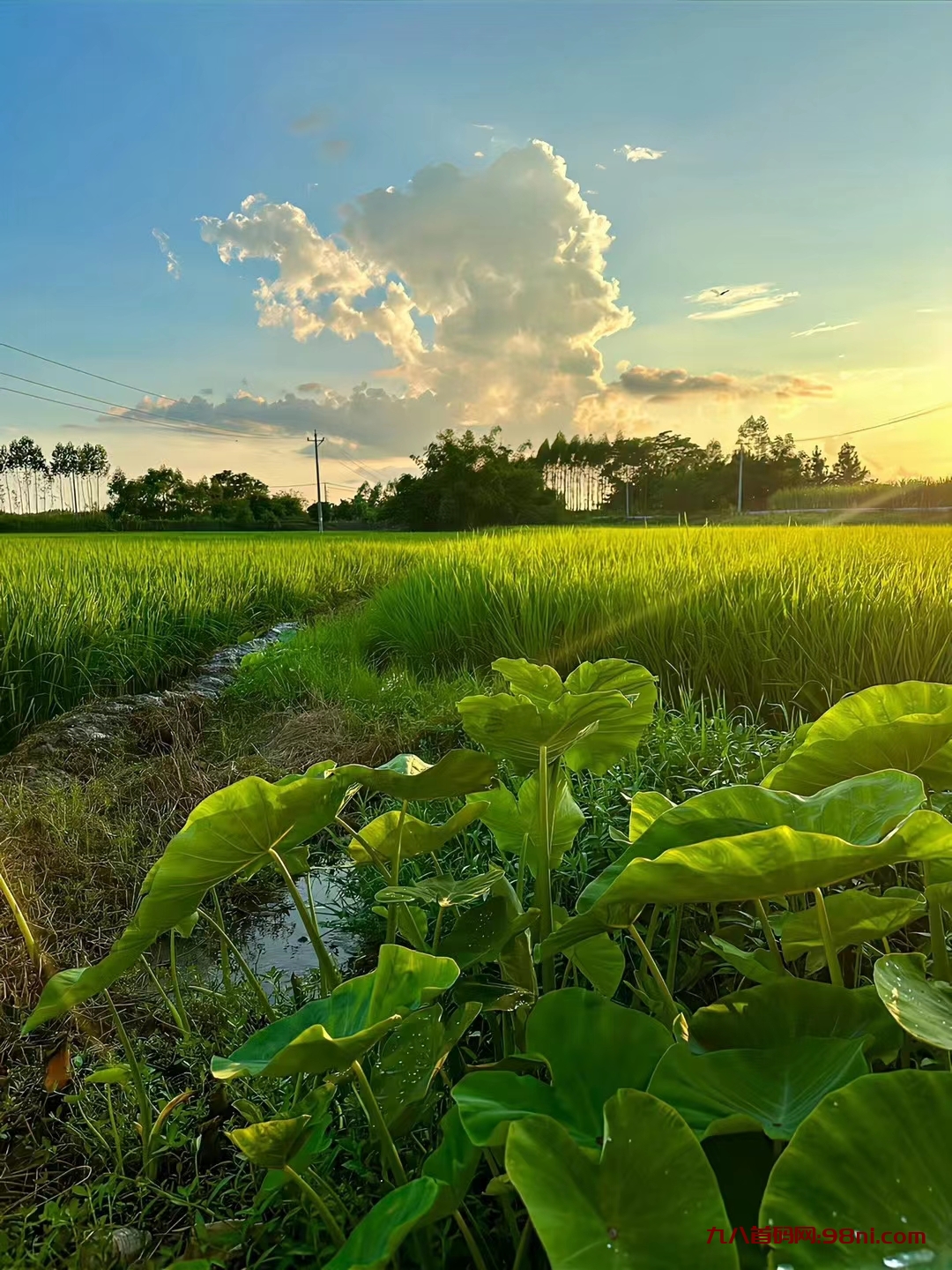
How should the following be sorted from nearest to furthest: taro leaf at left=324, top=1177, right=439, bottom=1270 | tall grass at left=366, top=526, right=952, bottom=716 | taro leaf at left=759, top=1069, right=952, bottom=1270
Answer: taro leaf at left=759, top=1069, right=952, bottom=1270, taro leaf at left=324, top=1177, right=439, bottom=1270, tall grass at left=366, top=526, right=952, bottom=716

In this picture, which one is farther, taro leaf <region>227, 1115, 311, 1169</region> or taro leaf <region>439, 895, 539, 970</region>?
taro leaf <region>439, 895, 539, 970</region>

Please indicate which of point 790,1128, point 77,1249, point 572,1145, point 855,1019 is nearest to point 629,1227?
point 572,1145

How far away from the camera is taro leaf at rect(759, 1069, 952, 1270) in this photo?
0.43 metres

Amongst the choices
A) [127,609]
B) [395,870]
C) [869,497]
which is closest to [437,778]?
[395,870]

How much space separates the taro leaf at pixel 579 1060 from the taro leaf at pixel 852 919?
0.21 metres

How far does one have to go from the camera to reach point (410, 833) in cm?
104

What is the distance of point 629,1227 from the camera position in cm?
48

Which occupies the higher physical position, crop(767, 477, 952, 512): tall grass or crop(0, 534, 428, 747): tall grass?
crop(767, 477, 952, 512): tall grass

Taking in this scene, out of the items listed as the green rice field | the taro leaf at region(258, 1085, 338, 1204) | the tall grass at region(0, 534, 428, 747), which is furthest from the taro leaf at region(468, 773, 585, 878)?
the tall grass at region(0, 534, 428, 747)

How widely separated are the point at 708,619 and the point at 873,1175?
3122 mm

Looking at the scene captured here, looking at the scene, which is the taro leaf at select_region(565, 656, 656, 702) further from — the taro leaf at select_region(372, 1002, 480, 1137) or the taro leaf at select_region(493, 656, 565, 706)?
the taro leaf at select_region(372, 1002, 480, 1137)

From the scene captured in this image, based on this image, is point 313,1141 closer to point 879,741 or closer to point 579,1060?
point 579,1060

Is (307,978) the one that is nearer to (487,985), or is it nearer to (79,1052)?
(79,1052)

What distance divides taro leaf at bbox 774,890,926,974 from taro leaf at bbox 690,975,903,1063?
8 centimetres
